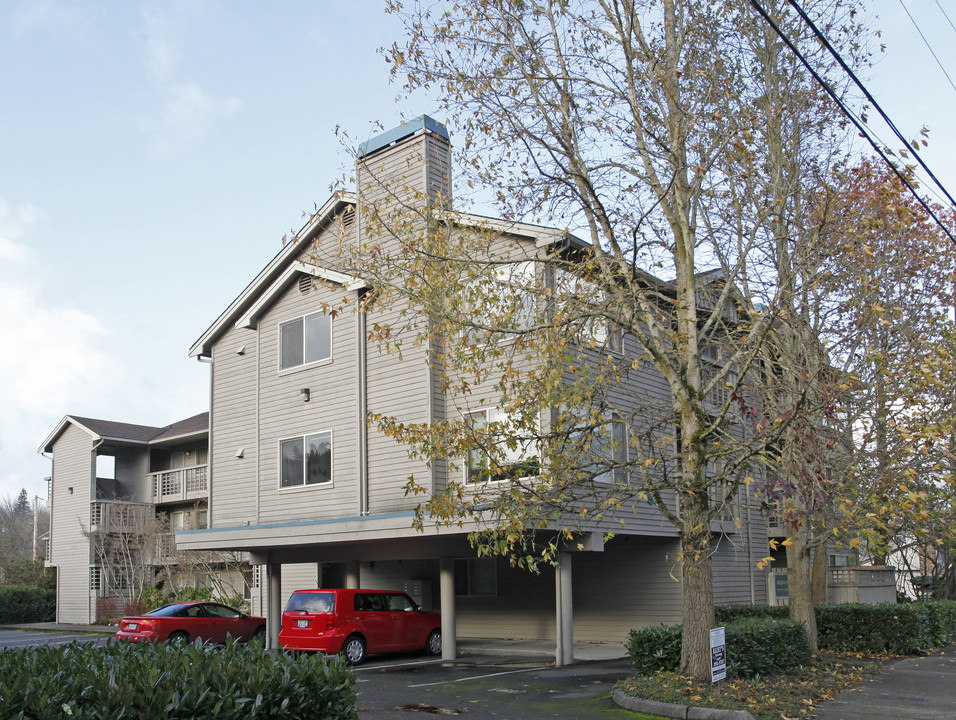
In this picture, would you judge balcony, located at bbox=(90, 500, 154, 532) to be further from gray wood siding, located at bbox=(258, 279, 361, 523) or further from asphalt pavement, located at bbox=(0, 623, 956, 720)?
asphalt pavement, located at bbox=(0, 623, 956, 720)

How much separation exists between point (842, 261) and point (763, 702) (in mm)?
6776

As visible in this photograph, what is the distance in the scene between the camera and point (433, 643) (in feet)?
70.3

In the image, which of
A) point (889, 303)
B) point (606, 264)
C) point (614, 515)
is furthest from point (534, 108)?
point (614, 515)

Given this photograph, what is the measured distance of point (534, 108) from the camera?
529 inches

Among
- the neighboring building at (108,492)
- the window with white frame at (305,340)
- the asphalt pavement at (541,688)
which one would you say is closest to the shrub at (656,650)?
the asphalt pavement at (541,688)

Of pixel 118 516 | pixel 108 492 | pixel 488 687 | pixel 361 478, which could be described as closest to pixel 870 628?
pixel 488 687

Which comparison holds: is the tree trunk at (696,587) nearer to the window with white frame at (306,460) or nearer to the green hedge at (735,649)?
the green hedge at (735,649)

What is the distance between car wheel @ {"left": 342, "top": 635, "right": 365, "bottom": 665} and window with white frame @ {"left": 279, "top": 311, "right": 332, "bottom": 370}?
7.10m

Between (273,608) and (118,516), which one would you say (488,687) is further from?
(118,516)

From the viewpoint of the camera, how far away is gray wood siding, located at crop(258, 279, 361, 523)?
22062 millimetres

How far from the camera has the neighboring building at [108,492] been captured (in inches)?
1510

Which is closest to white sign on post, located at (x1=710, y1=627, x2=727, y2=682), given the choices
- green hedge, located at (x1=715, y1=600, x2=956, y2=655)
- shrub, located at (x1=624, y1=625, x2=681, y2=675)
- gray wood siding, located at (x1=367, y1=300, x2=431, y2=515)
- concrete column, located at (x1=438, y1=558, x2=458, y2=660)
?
shrub, located at (x1=624, y1=625, x2=681, y2=675)

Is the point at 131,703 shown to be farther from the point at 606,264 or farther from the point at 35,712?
the point at 606,264

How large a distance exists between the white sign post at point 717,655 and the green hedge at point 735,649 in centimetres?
162
